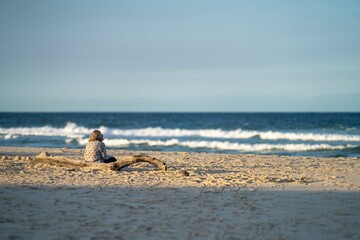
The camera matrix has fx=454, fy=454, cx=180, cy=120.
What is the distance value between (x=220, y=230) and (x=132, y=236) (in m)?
1.14

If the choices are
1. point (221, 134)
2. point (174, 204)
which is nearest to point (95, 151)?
point (174, 204)

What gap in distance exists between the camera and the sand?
575cm

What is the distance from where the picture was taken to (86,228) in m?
5.81

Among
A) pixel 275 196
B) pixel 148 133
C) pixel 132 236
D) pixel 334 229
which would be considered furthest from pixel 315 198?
pixel 148 133

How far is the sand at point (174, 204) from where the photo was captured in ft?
18.9

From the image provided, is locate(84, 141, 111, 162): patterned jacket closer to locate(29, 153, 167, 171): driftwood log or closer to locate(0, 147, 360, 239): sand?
locate(29, 153, 167, 171): driftwood log

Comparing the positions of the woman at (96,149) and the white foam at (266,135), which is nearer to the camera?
the woman at (96,149)

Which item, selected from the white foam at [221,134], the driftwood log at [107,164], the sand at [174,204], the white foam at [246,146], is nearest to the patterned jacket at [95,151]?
the driftwood log at [107,164]

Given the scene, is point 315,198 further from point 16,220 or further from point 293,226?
point 16,220

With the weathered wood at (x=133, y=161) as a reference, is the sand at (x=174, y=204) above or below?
below

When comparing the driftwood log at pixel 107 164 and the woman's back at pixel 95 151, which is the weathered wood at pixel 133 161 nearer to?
the driftwood log at pixel 107 164

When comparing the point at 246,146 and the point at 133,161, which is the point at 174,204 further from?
the point at 246,146

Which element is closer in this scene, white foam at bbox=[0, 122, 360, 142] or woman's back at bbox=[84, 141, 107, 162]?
woman's back at bbox=[84, 141, 107, 162]

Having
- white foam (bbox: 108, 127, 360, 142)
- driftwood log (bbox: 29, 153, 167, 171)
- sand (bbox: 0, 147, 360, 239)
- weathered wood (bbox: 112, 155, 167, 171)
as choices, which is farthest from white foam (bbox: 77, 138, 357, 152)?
driftwood log (bbox: 29, 153, 167, 171)
